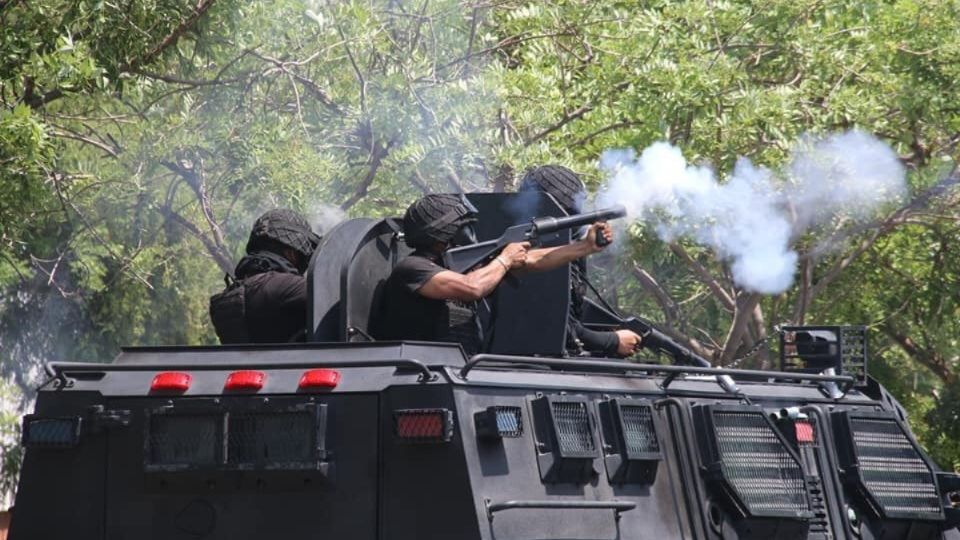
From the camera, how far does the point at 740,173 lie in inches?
565

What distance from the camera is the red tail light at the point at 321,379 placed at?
6340 mm

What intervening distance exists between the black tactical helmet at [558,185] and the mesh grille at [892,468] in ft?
6.26

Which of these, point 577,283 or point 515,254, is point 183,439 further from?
point 577,283

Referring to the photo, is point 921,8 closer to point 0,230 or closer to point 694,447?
point 0,230

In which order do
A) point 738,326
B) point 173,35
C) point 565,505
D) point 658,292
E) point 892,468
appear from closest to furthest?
point 565,505
point 892,468
point 173,35
point 738,326
point 658,292

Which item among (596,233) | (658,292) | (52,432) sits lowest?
(52,432)

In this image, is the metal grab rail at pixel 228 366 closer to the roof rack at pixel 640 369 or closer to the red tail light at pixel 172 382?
the red tail light at pixel 172 382

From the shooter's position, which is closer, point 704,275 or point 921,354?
point 704,275

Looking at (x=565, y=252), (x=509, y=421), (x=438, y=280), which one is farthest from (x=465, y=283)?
(x=509, y=421)

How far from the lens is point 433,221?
7.51 meters

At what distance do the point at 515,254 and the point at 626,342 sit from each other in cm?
135

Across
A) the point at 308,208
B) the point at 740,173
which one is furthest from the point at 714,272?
the point at 308,208

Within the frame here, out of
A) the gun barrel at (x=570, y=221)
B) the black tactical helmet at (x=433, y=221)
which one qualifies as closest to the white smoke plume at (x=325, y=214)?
the gun barrel at (x=570, y=221)

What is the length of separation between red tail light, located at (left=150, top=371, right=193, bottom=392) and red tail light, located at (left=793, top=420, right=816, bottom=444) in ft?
8.77
